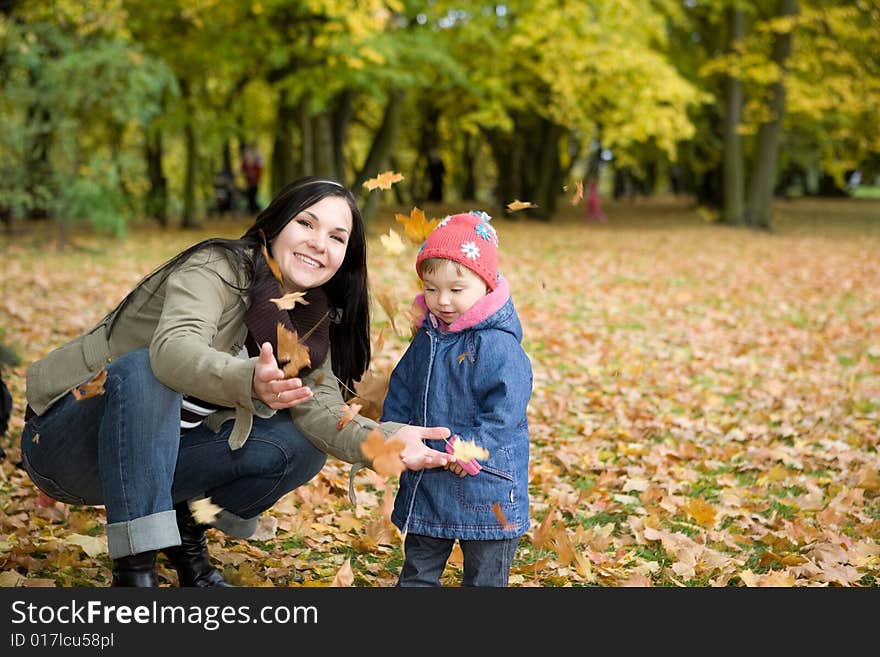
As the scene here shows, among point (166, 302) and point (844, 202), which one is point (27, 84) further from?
point (844, 202)

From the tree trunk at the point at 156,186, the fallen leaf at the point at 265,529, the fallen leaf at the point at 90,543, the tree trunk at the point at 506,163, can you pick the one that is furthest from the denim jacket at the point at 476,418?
the tree trunk at the point at 506,163

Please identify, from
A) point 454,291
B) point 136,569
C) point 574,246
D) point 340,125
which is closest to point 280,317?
point 454,291

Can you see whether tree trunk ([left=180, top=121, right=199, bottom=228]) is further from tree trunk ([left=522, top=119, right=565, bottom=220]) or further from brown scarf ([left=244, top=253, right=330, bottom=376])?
brown scarf ([left=244, top=253, right=330, bottom=376])

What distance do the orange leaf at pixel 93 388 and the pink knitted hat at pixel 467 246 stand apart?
104 centimetres

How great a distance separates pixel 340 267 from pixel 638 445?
8.99ft

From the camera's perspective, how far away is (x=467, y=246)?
3.13 meters

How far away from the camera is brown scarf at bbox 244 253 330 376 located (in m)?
3.21

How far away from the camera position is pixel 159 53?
18875 millimetres

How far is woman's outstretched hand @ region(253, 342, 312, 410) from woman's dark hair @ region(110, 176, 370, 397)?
48 cm

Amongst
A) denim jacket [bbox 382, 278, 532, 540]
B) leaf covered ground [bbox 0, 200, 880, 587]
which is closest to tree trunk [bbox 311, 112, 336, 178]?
leaf covered ground [bbox 0, 200, 880, 587]

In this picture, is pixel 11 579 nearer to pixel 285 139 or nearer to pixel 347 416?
pixel 347 416

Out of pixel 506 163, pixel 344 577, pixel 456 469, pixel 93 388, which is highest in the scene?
pixel 506 163

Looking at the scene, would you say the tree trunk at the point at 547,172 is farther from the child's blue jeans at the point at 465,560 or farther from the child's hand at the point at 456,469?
the child's hand at the point at 456,469

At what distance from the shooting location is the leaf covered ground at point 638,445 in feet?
12.5
